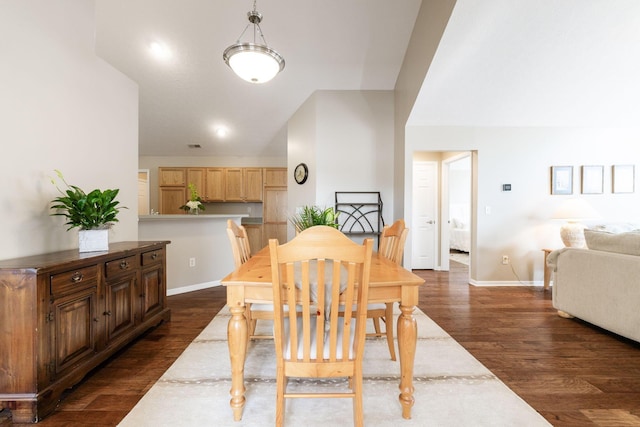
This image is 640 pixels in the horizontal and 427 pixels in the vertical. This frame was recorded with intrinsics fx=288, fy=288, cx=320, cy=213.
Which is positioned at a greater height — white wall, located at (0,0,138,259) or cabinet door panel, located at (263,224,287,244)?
white wall, located at (0,0,138,259)

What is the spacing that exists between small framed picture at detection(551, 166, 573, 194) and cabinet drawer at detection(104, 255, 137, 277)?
202 inches

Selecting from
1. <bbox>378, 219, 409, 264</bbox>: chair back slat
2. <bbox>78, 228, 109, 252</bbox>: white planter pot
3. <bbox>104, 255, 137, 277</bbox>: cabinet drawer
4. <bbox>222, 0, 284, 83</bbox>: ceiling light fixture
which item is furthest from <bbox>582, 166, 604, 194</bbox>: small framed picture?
<bbox>78, 228, 109, 252</bbox>: white planter pot

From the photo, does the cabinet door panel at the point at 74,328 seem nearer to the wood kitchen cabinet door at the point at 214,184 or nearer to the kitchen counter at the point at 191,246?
the kitchen counter at the point at 191,246

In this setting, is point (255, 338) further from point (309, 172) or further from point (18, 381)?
point (309, 172)

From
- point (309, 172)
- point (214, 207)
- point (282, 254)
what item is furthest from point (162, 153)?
point (282, 254)

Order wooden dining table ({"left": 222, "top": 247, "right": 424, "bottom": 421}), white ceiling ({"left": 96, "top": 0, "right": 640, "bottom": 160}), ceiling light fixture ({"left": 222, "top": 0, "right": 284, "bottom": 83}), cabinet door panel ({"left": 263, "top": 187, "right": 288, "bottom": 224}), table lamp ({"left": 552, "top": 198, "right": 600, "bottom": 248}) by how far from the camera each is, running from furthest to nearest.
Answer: cabinet door panel ({"left": 263, "top": 187, "right": 288, "bottom": 224}) < table lamp ({"left": 552, "top": 198, "right": 600, "bottom": 248}) < white ceiling ({"left": 96, "top": 0, "right": 640, "bottom": 160}) < ceiling light fixture ({"left": 222, "top": 0, "right": 284, "bottom": 83}) < wooden dining table ({"left": 222, "top": 247, "right": 424, "bottom": 421})

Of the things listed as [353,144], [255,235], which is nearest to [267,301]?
[353,144]

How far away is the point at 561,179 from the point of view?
407 centimetres

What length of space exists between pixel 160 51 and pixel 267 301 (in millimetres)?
3989

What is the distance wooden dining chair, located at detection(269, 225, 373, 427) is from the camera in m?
1.15

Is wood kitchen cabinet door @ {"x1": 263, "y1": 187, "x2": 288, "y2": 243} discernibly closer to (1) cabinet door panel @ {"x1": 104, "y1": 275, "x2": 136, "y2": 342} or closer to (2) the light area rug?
(1) cabinet door panel @ {"x1": 104, "y1": 275, "x2": 136, "y2": 342}

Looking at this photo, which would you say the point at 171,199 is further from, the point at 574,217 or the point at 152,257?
the point at 574,217

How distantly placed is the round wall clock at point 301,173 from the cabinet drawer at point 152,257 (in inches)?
102

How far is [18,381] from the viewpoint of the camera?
4.74 ft
